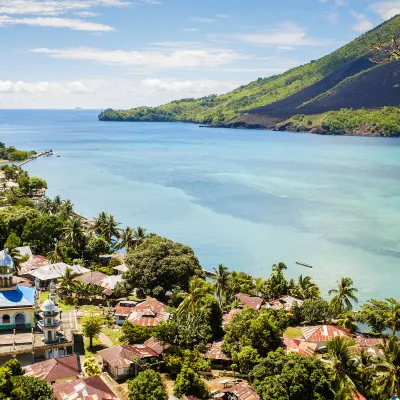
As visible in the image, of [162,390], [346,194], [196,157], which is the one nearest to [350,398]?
[162,390]

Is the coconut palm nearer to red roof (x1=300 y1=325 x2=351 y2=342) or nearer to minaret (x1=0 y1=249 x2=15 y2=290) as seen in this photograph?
minaret (x1=0 y1=249 x2=15 y2=290)

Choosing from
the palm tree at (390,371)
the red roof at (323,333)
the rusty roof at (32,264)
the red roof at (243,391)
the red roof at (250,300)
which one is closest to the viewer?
the palm tree at (390,371)

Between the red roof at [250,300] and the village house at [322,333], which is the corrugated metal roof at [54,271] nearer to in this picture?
the red roof at [250,300]

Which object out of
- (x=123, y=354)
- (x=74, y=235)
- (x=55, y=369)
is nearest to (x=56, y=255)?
(x=74, y=235)

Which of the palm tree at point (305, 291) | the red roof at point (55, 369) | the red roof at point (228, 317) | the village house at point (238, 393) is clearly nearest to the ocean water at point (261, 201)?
the palm tree at point (305, 291)

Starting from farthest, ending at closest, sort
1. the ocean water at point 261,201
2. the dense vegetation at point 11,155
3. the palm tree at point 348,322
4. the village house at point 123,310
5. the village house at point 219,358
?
the dense vegetation at point 11,155 < the ocean water at point 261,201 < the village house at point 123,310 < the palm tree at point 348,322 < the village house at point 219,358

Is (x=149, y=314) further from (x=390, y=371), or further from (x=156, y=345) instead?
(x=390, y=371)

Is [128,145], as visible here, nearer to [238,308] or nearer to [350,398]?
[238,308]
